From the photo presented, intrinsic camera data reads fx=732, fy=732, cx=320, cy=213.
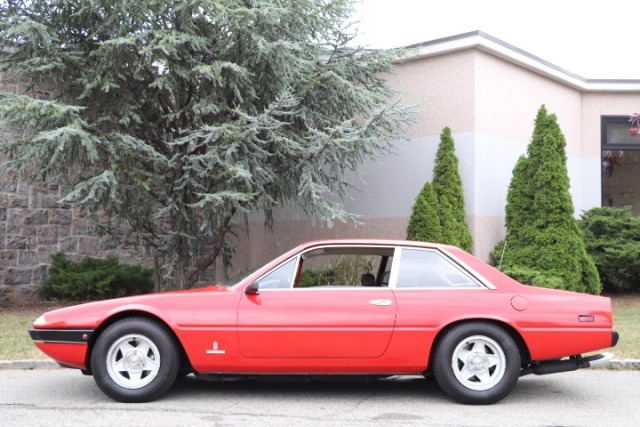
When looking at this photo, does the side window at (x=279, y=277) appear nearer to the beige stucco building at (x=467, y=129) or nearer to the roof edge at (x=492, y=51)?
the beige stucco building at (x=467, y=129)

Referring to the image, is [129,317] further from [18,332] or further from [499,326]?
[18,332]

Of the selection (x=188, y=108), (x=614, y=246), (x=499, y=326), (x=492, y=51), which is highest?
(x=492, y=51)

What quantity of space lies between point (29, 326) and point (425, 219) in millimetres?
6375

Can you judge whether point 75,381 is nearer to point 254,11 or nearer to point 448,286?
point 448,286

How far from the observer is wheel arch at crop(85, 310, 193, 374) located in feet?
19.9

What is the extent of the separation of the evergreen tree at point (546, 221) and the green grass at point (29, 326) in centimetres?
98

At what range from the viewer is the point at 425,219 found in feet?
40.3

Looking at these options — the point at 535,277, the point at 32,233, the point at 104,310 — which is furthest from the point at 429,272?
the point at 32,233

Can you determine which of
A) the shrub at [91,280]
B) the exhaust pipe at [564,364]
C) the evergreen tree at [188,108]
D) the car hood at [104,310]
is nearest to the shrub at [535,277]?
the evergreen tree at [188,108]

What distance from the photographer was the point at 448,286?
623 centimetres

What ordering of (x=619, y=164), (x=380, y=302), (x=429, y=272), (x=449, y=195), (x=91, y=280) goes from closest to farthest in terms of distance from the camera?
(x=380, y=302)
(x=429, y=272)
(x=449, y=195)
(x=91, y=280)
(x=619, y=164)

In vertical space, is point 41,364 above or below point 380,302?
below

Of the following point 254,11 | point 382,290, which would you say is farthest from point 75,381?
point 254,11

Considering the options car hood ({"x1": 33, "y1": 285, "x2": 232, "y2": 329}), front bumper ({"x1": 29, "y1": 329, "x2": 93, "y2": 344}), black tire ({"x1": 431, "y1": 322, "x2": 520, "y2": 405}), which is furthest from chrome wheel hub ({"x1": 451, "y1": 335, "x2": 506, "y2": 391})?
front bumper ({"x1": 29, "y1": 329, "x2": 93, "y2": 344})
